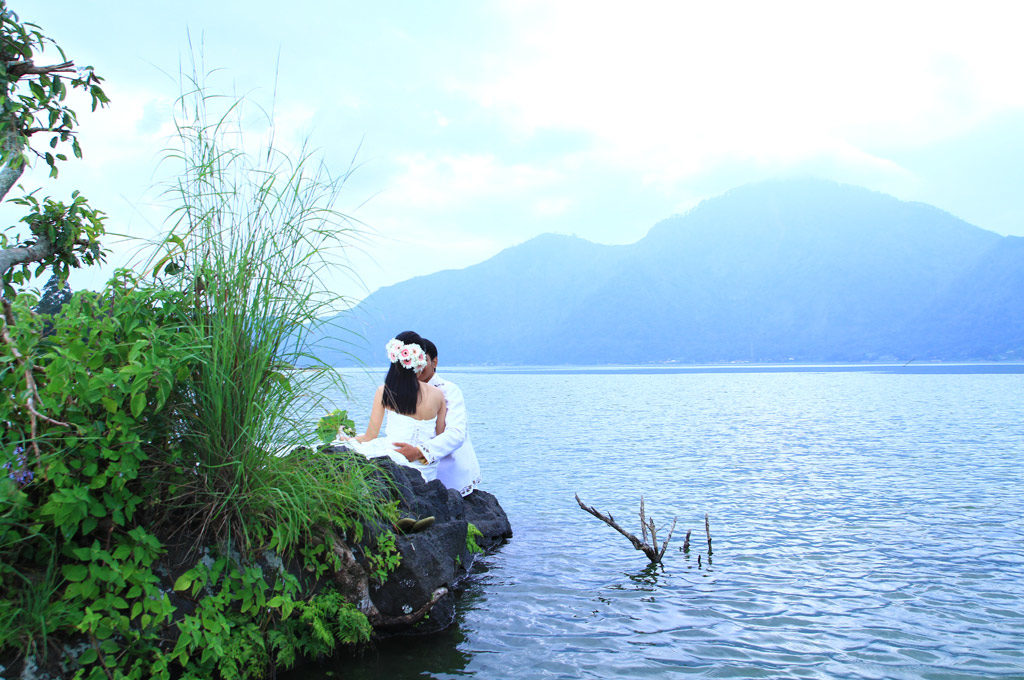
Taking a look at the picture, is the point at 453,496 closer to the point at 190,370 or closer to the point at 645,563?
the point at 645,563

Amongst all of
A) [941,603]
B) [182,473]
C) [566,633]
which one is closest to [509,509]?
[566,633]

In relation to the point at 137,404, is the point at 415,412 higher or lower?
lower

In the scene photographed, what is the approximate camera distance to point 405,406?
7.53 metres

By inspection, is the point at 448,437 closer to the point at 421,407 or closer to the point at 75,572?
the point at 421,407

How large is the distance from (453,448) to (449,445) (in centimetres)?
8

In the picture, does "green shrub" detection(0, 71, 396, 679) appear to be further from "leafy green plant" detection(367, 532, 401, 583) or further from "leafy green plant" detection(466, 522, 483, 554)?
"leafy green plant" detection(466, 522, 483, 554)

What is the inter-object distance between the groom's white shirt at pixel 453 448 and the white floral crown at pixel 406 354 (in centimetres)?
53

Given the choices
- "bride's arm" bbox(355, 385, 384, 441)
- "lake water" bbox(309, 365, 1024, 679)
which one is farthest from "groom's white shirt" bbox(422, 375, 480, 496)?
"lake water" bbox(309, 365, 1024, 679)

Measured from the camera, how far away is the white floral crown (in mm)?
7176

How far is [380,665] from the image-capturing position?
5051mm

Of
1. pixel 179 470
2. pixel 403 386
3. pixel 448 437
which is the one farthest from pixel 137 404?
pixel 448 437

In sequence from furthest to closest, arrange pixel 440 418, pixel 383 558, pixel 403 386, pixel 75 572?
1. pixel 440 418
2. pixel 403 386
3. pixel 383 558
4. pixel 75 572

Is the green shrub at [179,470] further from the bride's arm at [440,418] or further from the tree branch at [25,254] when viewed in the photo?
the bride's arm at [440,418]

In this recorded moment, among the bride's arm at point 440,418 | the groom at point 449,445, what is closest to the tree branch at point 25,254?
the groom at point 449,445
